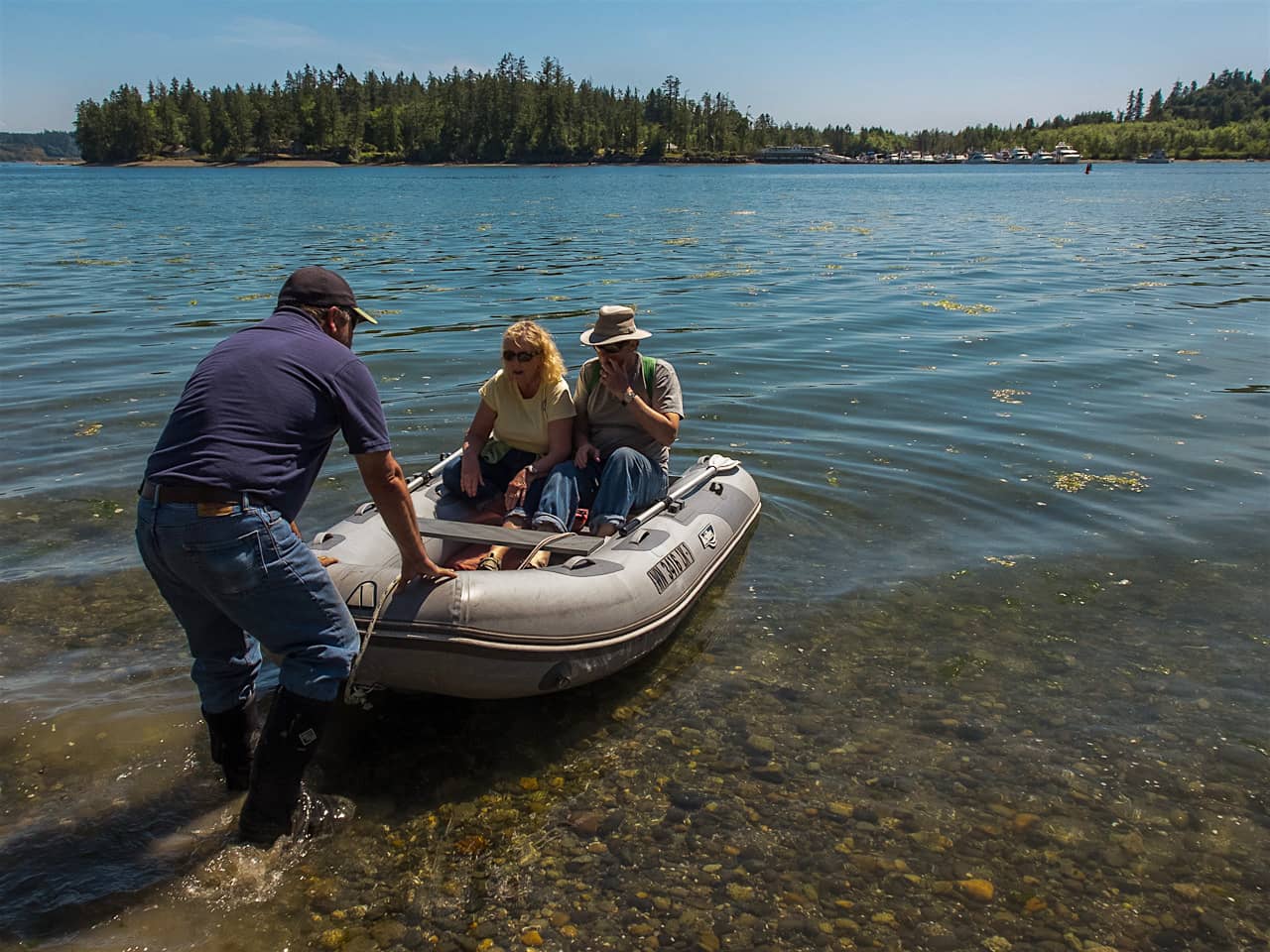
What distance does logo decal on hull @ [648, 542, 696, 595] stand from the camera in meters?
5.73

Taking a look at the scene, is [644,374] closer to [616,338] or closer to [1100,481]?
[616,338]

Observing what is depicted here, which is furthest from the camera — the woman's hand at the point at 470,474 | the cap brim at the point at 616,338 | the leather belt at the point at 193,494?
the woman's hand at the point at 470,474

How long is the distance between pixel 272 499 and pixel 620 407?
10.7 feet

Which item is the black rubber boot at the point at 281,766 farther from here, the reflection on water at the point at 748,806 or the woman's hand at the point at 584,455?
the woman's hand at the point at 584,455

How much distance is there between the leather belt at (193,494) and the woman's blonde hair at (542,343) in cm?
273

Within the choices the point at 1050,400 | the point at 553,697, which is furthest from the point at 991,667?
the point at 1050,400

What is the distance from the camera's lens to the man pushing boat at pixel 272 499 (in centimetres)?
344

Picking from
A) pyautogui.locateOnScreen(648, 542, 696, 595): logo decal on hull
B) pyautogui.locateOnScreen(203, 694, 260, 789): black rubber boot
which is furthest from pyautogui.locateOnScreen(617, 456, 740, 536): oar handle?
pyautogui.locateOnScreen(203, 694, 260, 789): black rubber boot

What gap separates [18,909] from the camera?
3826 mm

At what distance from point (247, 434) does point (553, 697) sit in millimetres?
2631

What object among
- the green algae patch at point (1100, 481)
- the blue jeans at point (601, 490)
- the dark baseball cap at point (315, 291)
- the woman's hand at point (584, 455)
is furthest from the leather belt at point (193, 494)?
the green algae patch at point (1100, 481)

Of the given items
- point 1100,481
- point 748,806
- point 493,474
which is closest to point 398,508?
point 748,806

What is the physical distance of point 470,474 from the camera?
6.47 metres

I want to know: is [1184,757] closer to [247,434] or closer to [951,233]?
[247,434]
